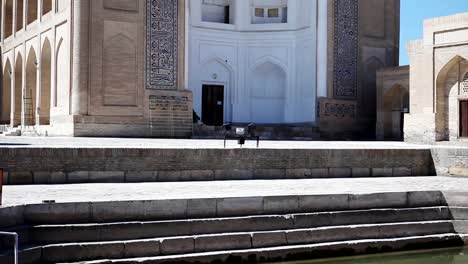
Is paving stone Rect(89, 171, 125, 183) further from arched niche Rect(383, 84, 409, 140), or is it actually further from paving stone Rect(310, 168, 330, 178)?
arched niche Rect(383, 84, 409, 140)

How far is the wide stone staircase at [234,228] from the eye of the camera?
5.33 m

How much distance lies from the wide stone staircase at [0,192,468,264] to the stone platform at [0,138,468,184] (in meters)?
2.19

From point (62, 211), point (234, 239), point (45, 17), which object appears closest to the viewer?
point (62, 211)

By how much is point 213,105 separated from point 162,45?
326 centimetres

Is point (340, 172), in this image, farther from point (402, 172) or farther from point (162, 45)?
point (162, 45)

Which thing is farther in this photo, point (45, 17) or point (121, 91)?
point (45, 17)

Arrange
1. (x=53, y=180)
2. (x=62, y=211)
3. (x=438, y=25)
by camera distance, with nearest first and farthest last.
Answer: (x=62, y=211), (x=53, y=180), (x=438, y=25)

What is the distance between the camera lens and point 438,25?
49.5ft

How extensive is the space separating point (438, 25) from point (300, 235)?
34.4 ft

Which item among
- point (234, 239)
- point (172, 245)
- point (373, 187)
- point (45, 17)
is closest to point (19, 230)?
point (172, 245)

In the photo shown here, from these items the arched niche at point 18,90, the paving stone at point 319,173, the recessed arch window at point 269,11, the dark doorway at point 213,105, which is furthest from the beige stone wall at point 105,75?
the paving stone at point 319,173

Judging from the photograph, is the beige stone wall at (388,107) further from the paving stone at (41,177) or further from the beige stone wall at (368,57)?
the paving stone at (41,177)

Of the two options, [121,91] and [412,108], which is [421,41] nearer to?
[412,108]

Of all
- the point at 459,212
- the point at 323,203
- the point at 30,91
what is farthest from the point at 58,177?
the point at 30,91
